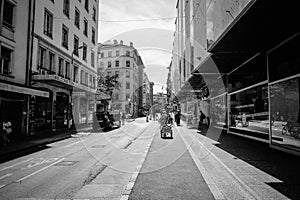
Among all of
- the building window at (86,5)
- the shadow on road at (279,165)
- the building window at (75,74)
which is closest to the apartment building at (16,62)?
the building window at (75,74)

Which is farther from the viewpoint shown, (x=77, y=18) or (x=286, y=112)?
(x=77, y=18)

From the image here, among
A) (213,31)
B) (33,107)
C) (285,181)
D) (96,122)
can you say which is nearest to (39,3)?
(33,107)

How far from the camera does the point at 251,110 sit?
1527 centimetres

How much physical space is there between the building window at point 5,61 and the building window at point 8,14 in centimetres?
157

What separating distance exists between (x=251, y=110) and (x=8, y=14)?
16473 millimetres

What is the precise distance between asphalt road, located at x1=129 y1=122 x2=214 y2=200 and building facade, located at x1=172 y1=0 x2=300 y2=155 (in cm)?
481

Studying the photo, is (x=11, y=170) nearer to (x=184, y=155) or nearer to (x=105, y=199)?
(x=105, y=199)

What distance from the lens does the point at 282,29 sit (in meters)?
9.72

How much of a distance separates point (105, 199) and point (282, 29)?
8.87 meters

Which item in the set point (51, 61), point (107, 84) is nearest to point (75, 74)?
point (51, 61)

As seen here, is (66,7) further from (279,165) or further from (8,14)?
(279,165)

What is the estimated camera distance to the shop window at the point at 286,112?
33.8 feet

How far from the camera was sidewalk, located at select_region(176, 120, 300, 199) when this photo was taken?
17.9ft

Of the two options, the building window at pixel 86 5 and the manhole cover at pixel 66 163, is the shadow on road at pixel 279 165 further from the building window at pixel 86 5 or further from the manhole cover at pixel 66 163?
the building window at pixel 86 5
